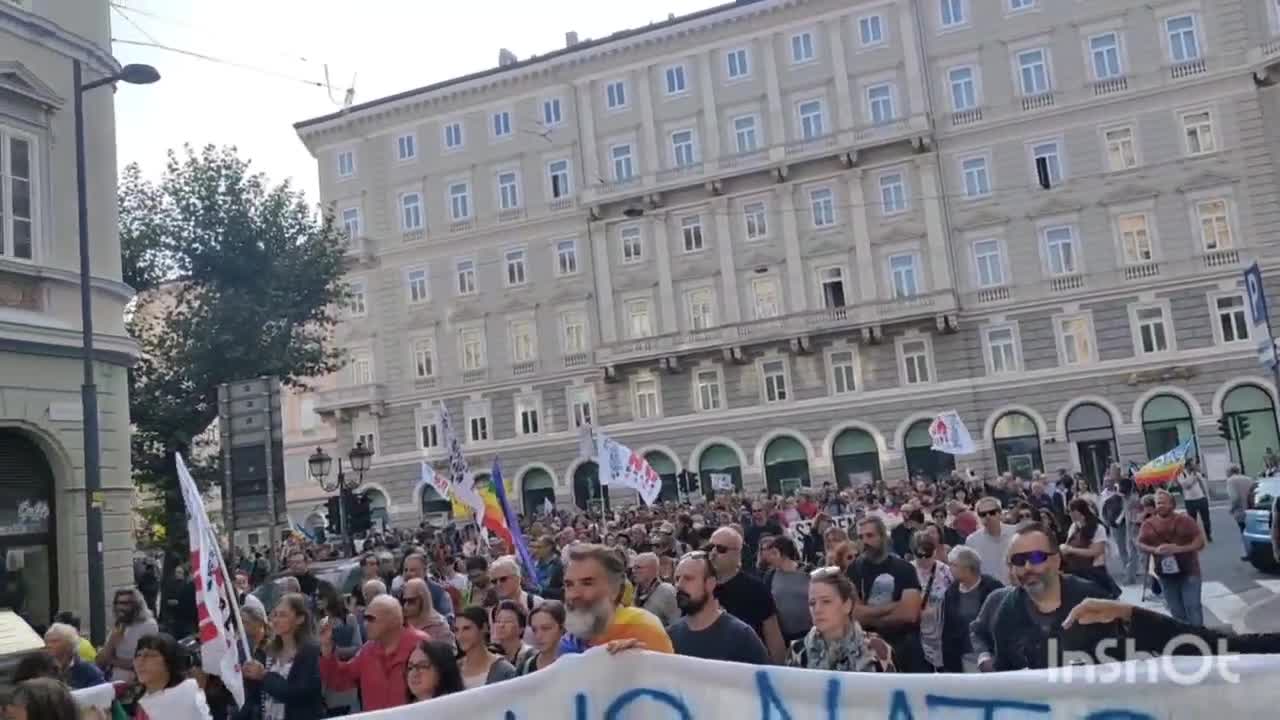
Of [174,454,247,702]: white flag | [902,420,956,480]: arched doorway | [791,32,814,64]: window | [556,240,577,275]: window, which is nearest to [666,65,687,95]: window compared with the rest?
[791,32,814,64]: window

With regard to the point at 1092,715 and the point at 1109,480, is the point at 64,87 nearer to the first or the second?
the point at 1092,715

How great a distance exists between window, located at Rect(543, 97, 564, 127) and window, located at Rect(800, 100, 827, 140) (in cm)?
981

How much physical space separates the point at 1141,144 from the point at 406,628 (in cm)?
3614

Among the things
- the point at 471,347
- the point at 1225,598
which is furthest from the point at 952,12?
the point at 1225,598

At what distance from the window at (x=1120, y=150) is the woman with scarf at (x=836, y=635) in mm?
35928

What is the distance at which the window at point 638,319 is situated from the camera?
4247cm

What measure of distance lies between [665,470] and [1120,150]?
62.9 feet

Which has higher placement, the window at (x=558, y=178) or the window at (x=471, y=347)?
the window at (x=558, y=178)

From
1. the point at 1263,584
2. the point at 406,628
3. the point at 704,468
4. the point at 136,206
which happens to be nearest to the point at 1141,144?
the point at 704,468

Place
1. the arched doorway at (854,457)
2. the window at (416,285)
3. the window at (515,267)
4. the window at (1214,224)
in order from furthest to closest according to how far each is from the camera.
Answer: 1. the window at (416,285)
2. the window at (515,267)
3. the arched doorway at (854,457)
4. the window at (1214,224)

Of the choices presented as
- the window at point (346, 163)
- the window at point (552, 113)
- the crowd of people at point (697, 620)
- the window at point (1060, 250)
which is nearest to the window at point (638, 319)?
the window at point (552, 113)

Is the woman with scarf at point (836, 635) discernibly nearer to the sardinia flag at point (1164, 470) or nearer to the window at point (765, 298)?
the sardinia flag at point (1164, 470)

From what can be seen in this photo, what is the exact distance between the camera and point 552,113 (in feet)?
147

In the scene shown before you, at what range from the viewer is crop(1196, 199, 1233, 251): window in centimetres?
3550
